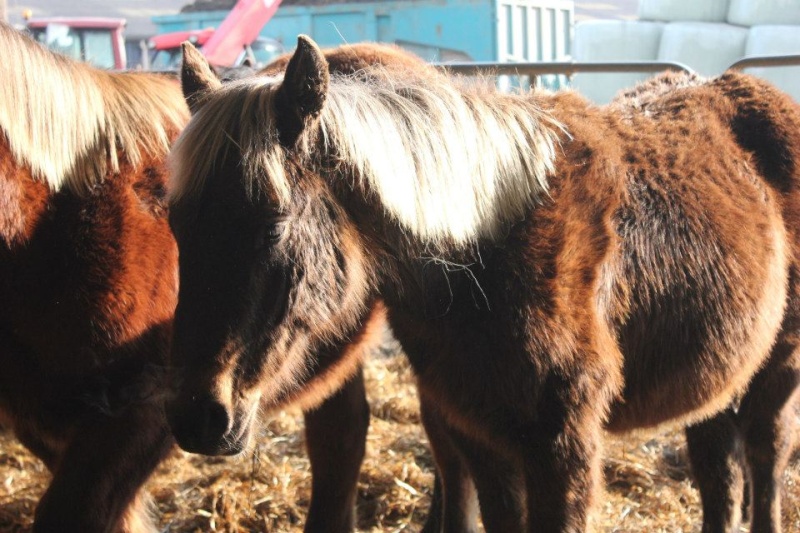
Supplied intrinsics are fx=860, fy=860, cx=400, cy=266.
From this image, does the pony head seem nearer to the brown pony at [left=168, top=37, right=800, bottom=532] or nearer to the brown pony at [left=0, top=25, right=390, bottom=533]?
the brown pony at [left=168, top=37, right=800, bottom=532]

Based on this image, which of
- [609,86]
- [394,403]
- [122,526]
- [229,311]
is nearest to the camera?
[229,311]

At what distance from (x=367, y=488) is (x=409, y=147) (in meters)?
2.40

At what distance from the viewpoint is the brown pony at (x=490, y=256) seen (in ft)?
6.97

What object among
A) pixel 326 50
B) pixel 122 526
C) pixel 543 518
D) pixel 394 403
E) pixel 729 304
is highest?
pixel 326 50

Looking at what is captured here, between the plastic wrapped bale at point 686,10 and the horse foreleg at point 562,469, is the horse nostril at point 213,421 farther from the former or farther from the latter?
the plastic wrapped bale at point 686,10

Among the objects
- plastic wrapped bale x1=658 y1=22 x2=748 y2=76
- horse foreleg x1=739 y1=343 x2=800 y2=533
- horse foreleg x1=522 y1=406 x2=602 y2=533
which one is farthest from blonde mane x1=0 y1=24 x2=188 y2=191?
plastic wrapped bale x1=658 y1=22 x2=748 y2=76

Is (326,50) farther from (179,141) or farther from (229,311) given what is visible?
(229,311)

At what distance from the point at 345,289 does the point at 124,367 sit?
0.83 m

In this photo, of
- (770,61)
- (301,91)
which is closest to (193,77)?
(301,91)

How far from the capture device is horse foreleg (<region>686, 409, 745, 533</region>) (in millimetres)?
3580

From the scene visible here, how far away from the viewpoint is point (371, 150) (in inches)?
89.5

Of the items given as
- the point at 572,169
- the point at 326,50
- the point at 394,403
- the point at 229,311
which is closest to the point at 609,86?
the point at 394,403

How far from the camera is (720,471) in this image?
359 centimetres

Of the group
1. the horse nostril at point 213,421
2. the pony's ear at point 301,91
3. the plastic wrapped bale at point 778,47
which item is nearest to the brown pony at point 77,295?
A: the horse nostril at point 213,421
